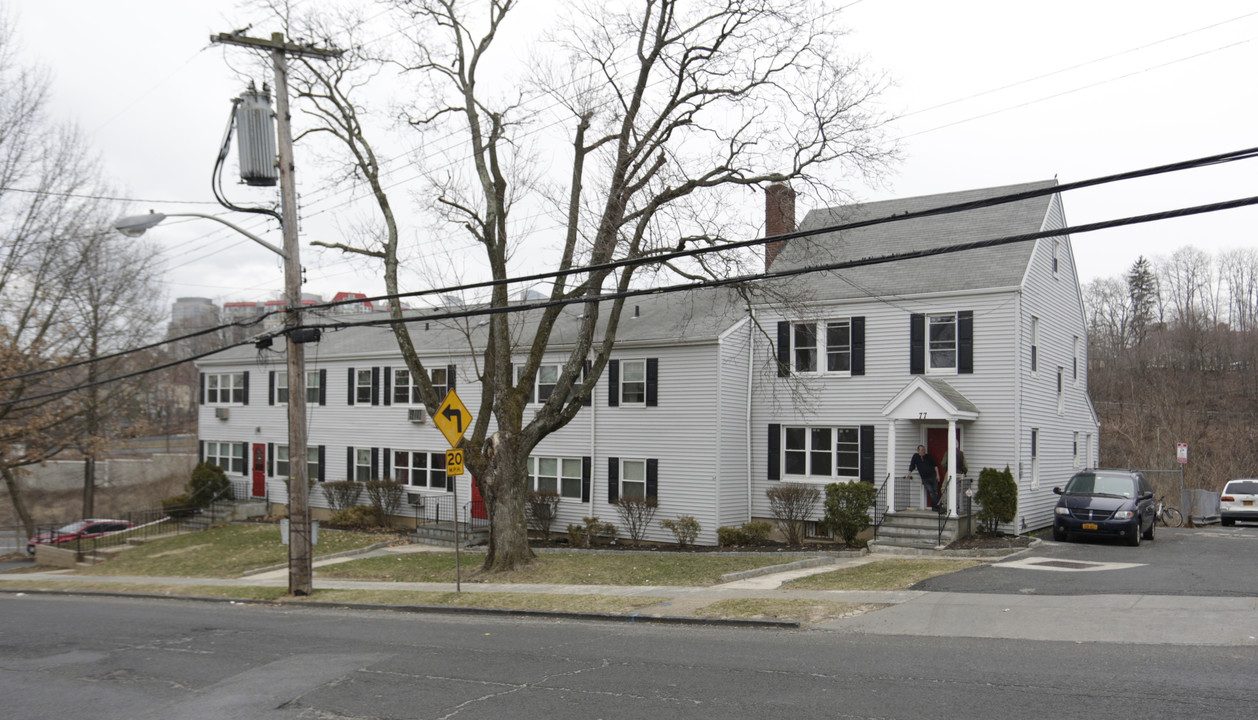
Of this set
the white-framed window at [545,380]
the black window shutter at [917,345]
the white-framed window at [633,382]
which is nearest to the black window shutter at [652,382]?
the white-framed window at [633,382]

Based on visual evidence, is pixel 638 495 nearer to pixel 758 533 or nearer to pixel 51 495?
pixel 758 533

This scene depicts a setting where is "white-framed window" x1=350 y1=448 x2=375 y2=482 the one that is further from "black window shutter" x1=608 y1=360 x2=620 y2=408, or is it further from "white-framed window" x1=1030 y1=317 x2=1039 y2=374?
"white-framed window" x1=1030 y1=317 x2=1039 y2=374

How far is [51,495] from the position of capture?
59.1 meters

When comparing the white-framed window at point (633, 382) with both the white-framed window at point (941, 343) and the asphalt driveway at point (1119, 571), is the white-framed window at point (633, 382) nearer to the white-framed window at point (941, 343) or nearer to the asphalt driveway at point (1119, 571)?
the white-framed window at point (941, 343)

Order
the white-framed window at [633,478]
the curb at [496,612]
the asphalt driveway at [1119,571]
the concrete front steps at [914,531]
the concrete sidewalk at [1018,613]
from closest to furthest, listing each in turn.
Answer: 1. the concrete sidewalk at [1018,613]
2. the curb at [496,612]
3. the asphalt driveway at [1119,571]
4. the concrete front steps at [914,531]
5. the white-framed window at [633,478]

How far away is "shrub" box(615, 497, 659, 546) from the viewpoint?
2475 centimetres

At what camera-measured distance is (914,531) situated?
20672 millimetres

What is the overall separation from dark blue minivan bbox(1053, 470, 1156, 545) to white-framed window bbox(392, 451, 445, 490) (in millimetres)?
19152

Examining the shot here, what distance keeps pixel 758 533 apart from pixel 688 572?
543 cm

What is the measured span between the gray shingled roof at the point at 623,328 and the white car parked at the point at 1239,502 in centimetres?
1759

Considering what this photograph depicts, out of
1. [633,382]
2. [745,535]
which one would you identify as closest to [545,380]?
[633,382]

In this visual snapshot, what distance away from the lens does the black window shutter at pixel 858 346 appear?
23516mm

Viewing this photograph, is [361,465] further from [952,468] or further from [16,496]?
[952,468]

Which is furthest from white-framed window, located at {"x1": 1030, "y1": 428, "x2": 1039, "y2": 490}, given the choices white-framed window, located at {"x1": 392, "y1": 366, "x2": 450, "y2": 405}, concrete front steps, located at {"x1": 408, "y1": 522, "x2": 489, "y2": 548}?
white-framed window, located at {"x1": 392, "y1": 366, "x2": 450, "y2": 405}
